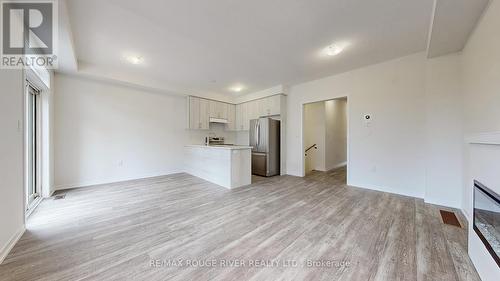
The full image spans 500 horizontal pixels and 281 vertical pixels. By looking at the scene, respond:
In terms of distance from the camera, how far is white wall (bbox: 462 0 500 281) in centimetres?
139

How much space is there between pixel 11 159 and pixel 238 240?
2524 mm

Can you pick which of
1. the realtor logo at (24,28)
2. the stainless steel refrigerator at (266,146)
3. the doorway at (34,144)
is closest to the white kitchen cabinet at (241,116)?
the stainless steel refrigerator at (266,146)

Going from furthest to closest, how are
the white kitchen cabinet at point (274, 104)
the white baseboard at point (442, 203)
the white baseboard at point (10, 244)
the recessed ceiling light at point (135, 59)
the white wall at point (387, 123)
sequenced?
the white kitchen cabinet at point (274, 104)
the recessed ceiling light at point (135, 59)
the white wall at point (387, 123)
the white baseboard at point (442, 203)
the white baseboard at point (10, 244)

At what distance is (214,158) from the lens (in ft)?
14.2

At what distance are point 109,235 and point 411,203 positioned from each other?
14.9 feet

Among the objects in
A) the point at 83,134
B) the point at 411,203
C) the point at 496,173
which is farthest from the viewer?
the point at 83,134

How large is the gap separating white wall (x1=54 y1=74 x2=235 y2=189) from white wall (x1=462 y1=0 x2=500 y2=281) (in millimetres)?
5902

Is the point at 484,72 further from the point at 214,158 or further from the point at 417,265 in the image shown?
the point at 214,158

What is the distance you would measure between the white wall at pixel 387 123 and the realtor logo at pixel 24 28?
5062 mm

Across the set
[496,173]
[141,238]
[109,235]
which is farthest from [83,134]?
[496,173]

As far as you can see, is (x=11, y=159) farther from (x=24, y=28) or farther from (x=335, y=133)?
(x=335, y=133)

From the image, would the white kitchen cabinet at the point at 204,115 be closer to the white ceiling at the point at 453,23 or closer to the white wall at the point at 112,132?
the white wall at the point at 112,132

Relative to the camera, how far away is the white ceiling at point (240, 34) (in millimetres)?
2066

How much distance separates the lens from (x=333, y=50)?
3076 mm
